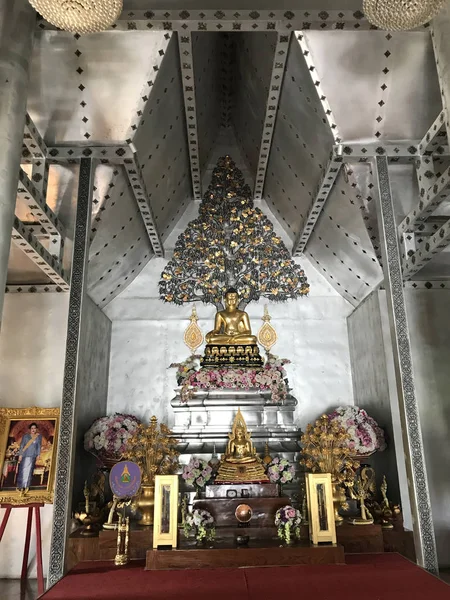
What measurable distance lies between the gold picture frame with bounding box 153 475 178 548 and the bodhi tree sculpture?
403 centimetres

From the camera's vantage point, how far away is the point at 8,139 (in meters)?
3.98

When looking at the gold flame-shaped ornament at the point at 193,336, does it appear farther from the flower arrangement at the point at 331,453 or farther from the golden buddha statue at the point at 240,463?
the flower arrangement at the point at 331,453

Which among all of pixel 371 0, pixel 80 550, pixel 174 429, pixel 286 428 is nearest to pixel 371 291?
pixel 286 428

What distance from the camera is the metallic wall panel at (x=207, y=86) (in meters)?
6.20

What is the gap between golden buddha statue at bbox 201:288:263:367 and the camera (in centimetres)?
761

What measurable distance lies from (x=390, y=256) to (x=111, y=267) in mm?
4108

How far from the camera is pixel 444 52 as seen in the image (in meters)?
4.46

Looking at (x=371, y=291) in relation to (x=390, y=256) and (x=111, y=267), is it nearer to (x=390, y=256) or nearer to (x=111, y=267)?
(x=390, y=256)

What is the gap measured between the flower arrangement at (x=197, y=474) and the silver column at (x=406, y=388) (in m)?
2.39

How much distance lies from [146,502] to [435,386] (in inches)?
163

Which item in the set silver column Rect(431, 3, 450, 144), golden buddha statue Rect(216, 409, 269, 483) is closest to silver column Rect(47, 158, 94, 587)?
golden buddha statue Rect(216, 409, 269, 483)

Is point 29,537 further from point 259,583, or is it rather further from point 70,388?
point 259,583

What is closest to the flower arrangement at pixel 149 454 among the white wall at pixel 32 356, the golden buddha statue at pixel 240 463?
the golden buddha statue at pixel 240 463

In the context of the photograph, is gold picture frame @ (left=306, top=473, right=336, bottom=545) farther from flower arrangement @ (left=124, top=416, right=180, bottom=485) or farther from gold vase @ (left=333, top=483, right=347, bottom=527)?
flower arrangement @ (left=124, top=416, right=180, bottom=485)
